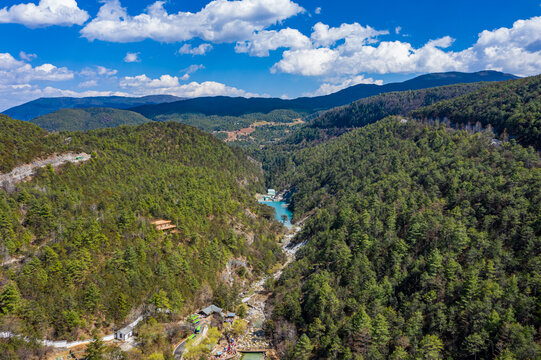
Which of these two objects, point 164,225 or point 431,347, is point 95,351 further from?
point 431,347

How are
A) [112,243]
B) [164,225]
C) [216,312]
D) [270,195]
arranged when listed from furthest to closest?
1. [270,195]
2. [164,225]
3. [112,243]
4. [216,312]

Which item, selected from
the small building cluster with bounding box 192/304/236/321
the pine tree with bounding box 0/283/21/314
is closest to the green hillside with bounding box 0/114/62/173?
the pine tree with bounding box 0/283/21/314

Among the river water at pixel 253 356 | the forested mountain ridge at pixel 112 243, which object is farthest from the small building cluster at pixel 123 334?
the river water at pixel 253 356

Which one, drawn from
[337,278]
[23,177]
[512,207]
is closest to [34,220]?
[23,177]

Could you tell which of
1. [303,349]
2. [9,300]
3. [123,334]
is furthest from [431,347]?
[9,300]

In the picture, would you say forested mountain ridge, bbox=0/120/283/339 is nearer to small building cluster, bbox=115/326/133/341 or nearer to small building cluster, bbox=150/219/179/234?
small building cluster, bbox=150/219/179/234

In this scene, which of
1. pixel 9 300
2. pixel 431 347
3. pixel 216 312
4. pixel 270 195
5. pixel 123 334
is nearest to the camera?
pixel 9 300

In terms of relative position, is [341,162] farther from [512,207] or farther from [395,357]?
[395,357]
